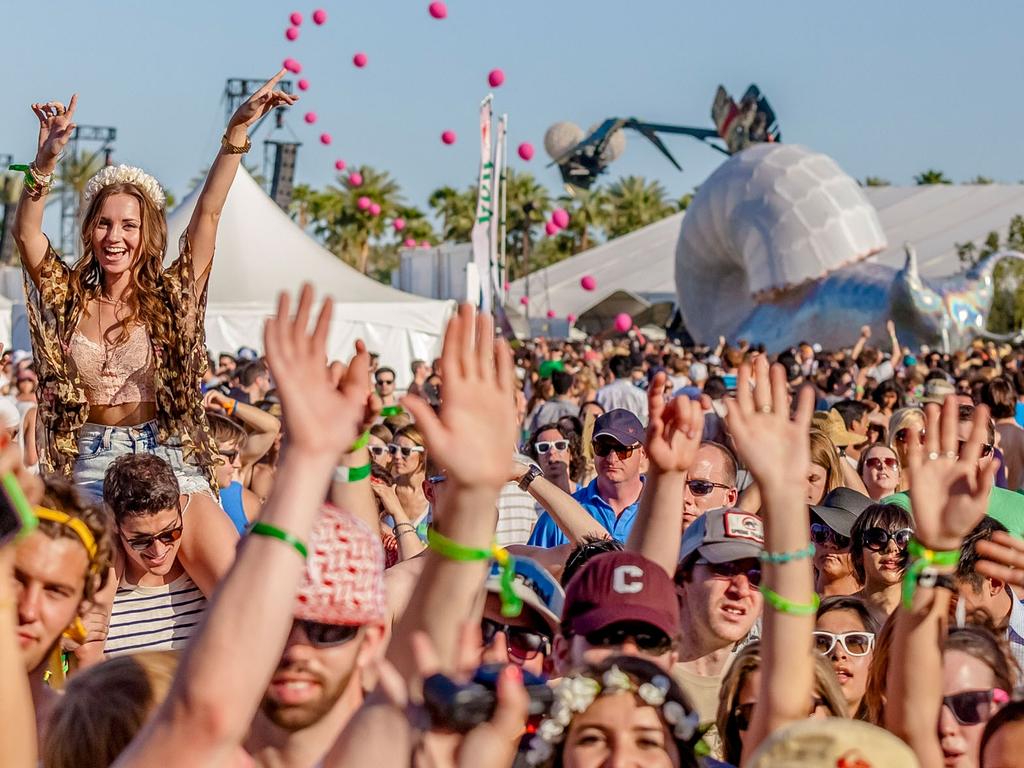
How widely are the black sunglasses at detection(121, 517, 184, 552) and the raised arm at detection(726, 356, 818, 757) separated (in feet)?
6.73

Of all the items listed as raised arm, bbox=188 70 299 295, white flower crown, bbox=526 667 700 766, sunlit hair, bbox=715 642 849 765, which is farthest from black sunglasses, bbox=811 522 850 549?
white flower crown, bbox=526 667 700 766

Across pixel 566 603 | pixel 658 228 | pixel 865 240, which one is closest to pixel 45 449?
pixel 566 603

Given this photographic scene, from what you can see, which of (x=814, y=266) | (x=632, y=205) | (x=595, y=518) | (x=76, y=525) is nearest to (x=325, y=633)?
(x=76, y=525)

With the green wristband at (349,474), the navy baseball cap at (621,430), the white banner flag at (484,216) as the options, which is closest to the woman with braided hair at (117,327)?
the green wristband at (349,474)

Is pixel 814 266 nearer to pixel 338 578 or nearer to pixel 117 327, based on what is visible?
pixel 117 327

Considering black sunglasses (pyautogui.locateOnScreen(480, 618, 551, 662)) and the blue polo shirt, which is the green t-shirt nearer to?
the blue polo shirt

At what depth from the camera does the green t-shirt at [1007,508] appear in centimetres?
619

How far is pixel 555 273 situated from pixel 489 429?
66.9 meters

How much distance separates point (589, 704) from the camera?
2.79m

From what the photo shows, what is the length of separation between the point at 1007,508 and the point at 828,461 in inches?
40.2

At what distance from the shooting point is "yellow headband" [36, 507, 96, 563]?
294 centimetres

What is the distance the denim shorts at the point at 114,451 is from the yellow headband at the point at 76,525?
1.92m

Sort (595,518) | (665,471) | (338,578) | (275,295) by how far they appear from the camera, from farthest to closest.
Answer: (275,295)
(595,518)
(665,471)
(338,578)

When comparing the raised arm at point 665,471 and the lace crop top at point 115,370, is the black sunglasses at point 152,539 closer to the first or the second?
the lace crop top at point 115,370
